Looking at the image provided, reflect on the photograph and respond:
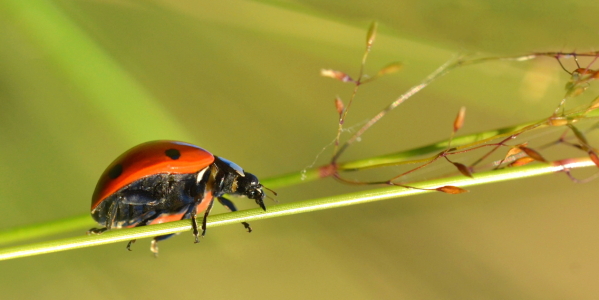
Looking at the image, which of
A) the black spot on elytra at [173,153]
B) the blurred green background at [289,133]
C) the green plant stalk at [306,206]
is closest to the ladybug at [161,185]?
the black spot on elytra at [173,153]

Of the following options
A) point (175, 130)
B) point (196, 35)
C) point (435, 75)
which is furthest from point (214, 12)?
point (435, 75)

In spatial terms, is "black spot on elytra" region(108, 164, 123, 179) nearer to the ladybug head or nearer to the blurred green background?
the ladybug head

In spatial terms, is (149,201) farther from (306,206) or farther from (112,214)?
(306,206)

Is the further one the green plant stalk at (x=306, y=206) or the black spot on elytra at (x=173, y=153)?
the black spot on elytra at (x=173, y=153)

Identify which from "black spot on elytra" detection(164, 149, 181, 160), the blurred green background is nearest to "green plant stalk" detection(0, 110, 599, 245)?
"black spot on elytra" detection(164, 149, 181, 160)

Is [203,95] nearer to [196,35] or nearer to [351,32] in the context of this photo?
[196,35]

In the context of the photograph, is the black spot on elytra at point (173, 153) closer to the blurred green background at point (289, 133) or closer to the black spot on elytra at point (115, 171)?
the black spot on elytra at point (115, 171)

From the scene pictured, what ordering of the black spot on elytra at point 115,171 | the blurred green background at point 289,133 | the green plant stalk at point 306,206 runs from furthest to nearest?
1. the blurred green background at point 289,133
2. the black spot on elytra at point 115,171
3. the green plant stalk at point 306,206
